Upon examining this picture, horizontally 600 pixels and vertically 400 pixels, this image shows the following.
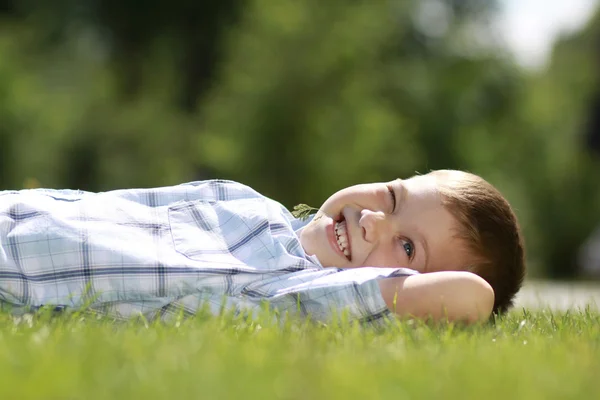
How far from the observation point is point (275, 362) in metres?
1.85

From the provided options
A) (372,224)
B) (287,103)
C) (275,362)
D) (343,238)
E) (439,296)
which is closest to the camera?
(275,362)

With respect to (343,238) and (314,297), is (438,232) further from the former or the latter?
(314,297)

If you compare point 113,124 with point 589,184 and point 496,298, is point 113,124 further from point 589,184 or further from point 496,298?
point 496,298

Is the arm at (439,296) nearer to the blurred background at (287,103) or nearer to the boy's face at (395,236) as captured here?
the boy's face at (395,236)

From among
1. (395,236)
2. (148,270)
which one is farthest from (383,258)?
(148,270)

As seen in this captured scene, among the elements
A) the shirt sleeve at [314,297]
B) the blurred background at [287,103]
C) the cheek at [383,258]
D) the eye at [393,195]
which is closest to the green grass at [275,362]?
the shirt sleeve at [314,297]

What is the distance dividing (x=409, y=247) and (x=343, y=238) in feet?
0.87

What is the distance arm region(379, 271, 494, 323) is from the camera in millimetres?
2912

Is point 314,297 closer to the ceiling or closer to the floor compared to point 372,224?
closer to the floor

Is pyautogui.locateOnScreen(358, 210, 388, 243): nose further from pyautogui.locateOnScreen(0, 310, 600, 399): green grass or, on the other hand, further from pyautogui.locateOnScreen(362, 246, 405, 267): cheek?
pyautogui.locateOnScreen(0, 310, 600, 399): green grass

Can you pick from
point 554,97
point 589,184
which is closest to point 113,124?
point 589,184

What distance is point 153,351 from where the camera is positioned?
1.93 m

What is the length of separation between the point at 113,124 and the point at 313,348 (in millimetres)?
14330

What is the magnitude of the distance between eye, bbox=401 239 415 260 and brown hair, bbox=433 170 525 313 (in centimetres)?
19
